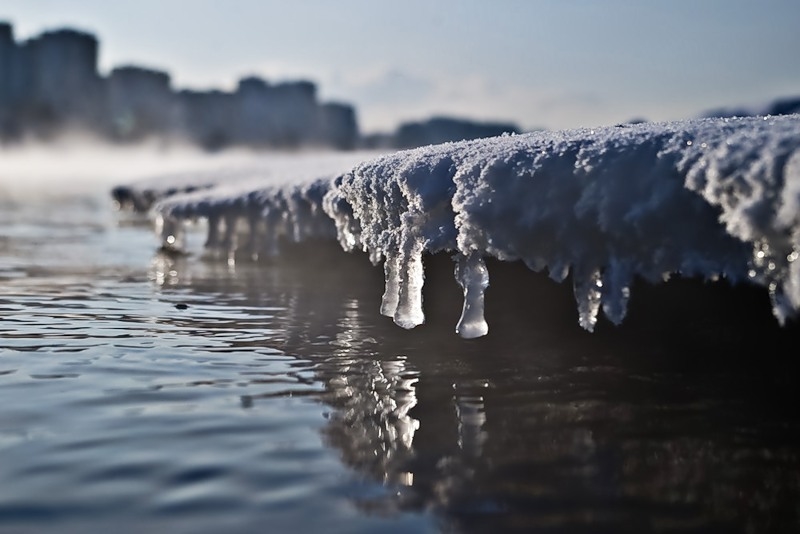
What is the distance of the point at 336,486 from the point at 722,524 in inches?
45.1

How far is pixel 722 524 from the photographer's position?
2820 mm

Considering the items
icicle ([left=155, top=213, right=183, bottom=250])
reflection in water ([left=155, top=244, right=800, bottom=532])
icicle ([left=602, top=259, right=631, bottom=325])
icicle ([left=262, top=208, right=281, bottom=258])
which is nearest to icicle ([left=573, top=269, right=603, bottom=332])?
icicle ([left=602, top=259, right=631, bottom=325])

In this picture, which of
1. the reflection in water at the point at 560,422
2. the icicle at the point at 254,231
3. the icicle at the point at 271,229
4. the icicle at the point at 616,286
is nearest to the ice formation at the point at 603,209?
the icicle at the point at 616,286

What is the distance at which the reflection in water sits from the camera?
2944mm

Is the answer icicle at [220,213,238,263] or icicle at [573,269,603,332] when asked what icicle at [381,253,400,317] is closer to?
icicle at [573,269,603,332]

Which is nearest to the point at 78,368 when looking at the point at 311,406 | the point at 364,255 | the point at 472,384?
the point at 311,406

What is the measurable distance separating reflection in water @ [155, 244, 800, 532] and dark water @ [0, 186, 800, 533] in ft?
0.04

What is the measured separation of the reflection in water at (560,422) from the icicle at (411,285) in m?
0.22

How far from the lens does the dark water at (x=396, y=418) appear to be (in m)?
2.87

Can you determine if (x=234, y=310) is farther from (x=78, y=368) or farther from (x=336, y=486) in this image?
(x=336, y=486)

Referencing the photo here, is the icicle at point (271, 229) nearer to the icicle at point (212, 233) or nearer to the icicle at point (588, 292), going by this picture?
the icicle at point (212, 233)

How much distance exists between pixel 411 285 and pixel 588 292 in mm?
1138

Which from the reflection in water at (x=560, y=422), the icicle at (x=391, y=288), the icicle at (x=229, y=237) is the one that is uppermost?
the icicle at (x=229, y=237)

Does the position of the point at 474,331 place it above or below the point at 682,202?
below
